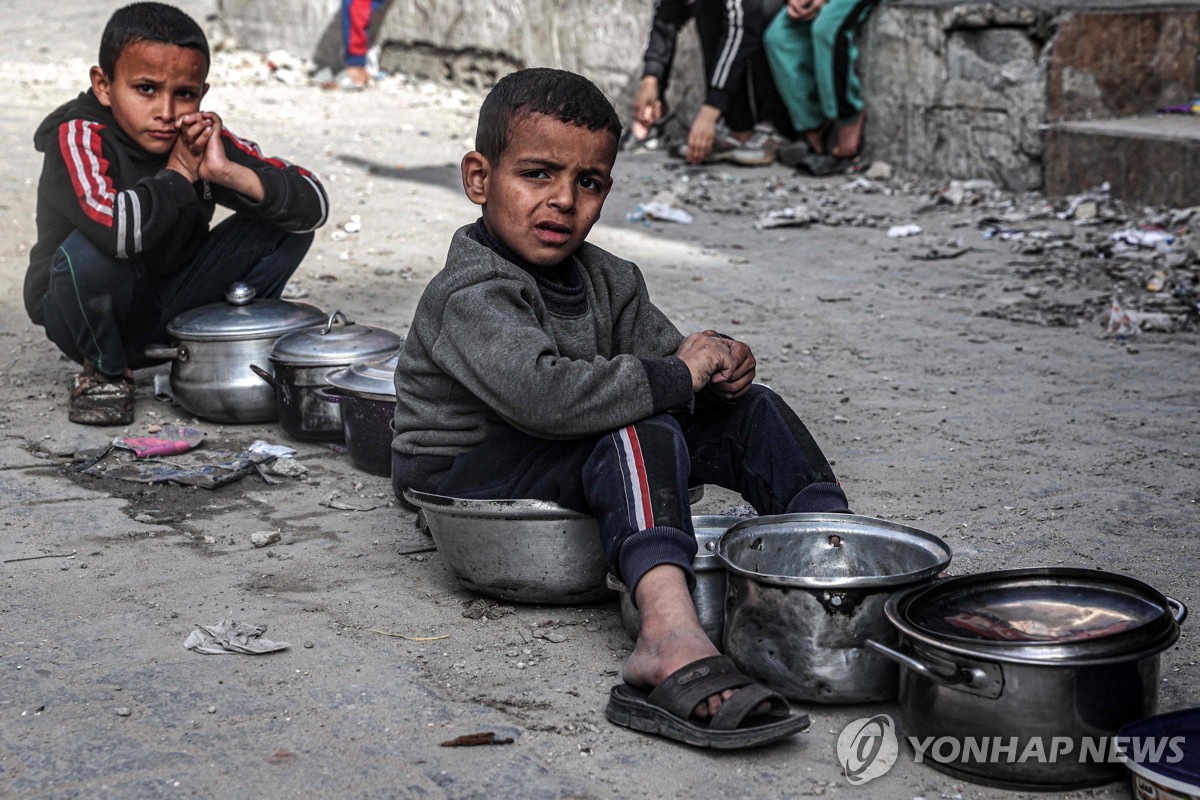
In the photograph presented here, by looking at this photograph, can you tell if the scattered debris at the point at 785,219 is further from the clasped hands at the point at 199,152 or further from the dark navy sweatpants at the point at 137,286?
the clasped hands at the point at 199,152

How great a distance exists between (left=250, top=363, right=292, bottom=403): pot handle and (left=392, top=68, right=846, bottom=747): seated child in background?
3.39 ft

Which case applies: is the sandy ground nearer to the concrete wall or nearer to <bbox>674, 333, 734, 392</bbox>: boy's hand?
<bbox>674, 333, 734, 392</bbox>: boy's hand

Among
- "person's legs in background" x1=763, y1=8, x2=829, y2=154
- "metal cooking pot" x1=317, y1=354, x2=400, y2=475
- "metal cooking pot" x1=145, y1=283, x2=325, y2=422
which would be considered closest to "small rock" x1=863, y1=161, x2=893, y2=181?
"person's legs in background" x1=763, y1=8, x2=829, y2=154

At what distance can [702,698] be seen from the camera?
2.01m

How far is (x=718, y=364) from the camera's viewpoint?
251cm

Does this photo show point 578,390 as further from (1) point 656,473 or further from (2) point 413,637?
(2) point 413,637

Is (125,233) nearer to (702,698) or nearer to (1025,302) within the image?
(702,698)

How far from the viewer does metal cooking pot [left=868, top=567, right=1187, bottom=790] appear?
1820mm

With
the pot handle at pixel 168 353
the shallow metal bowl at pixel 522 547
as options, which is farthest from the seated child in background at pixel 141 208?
the shallow metal bowl at pixel 522 547

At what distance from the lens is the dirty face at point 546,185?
2518 millimetres

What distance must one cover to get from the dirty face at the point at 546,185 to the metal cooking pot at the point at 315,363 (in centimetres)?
112

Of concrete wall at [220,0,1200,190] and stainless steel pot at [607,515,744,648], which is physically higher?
concrete wall at [220,0,1200,190]

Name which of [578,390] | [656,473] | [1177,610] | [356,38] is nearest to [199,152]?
[578,390]

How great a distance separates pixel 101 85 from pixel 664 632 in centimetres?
267
